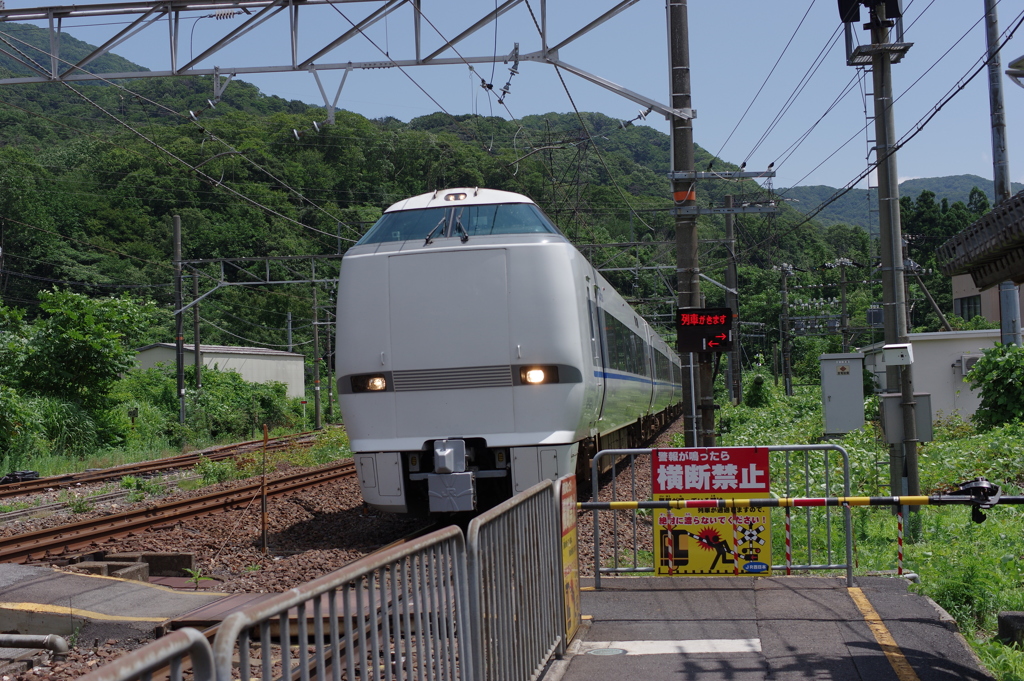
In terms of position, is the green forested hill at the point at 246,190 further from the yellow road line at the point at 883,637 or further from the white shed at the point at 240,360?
the yellow road line at the point at 883,637

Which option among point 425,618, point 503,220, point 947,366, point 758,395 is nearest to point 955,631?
point 425,618

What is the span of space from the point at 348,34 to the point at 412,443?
215 inches

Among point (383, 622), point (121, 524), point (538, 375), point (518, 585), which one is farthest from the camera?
point (121, 524)

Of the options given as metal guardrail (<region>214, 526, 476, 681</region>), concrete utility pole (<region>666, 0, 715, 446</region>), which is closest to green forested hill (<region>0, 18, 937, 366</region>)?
concrete utility pole (<region>666, 0, 715, 446</region>)

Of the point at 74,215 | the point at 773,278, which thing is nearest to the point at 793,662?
the point at 74,215

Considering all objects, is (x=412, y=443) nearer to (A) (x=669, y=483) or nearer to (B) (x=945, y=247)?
(A) (x=669, y=483)

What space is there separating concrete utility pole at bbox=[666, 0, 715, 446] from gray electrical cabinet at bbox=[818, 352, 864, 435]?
26.0 feet

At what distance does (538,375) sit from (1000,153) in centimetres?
1304

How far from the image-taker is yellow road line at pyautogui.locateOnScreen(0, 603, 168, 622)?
645cm

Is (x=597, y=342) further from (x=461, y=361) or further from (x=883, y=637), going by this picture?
(x=883, y=637)

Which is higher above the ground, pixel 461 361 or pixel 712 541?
pixel 461 361

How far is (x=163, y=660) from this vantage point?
6.82ft

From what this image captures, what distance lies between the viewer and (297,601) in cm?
276

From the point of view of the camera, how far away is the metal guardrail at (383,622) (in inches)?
102
